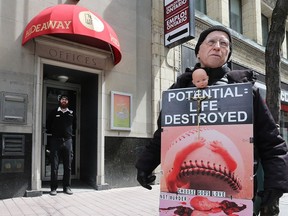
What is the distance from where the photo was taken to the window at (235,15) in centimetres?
1385

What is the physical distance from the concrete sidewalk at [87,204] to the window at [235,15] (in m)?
8.53

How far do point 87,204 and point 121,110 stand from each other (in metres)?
2.83

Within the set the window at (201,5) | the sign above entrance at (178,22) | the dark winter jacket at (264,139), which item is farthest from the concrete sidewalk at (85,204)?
the window at (201,5)

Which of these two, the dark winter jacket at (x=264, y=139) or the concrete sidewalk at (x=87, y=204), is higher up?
the dark winter jacket at (x=264, y=139)

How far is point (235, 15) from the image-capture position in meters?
14.1

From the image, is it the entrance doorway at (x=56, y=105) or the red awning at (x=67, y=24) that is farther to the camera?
the entrance doorway at (x=56, y=105)

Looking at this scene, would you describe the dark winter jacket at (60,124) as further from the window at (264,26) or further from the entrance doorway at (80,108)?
the window at (264,26)

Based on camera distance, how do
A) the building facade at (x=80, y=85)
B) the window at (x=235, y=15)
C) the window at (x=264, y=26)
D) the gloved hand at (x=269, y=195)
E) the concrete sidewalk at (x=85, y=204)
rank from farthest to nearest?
the window at (x=264, y=26) → the window at (x=235, y=15) → the building facade at (x=80, y=85) → the concrete sidewalk at (x=85, y=204) → the gloved hand at (x=269, y=195)

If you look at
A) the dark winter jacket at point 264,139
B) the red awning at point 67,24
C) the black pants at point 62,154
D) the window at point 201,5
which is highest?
the window at point 201,5

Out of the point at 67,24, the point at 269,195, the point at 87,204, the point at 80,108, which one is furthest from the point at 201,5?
the point at 269,195

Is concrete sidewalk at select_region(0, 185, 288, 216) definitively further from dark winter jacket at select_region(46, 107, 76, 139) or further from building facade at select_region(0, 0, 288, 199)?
dark winter jacket at select_region(46, 107, 76, 139)

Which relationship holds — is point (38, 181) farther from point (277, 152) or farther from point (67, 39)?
point (277, 152)

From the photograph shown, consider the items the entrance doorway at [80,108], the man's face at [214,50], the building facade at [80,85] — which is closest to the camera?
the man's face at [214,50]

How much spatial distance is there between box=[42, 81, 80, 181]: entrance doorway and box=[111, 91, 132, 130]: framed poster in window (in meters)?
1.22
